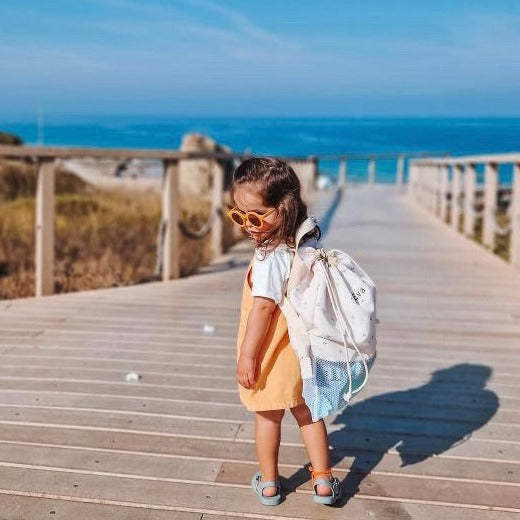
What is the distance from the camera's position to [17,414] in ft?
12.8

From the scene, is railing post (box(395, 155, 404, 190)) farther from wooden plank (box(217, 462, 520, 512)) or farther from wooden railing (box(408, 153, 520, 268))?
wooden plank (box(217, 462, 520, 512))

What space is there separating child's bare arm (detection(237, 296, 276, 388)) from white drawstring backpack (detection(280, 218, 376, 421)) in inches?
2.8

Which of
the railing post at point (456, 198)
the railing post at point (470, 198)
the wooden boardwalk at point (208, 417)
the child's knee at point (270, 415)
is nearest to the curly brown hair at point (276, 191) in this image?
the child's knee at point (270, 415)

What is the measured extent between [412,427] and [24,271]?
595 centimetres

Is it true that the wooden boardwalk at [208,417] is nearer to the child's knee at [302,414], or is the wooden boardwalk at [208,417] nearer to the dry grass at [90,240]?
the child's knee at [302,414]

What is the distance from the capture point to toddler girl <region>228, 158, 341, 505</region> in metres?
2.87

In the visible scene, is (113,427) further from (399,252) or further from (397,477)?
(399,252)

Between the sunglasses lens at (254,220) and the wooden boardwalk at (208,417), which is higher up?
the sunglasses lens at (254,220)

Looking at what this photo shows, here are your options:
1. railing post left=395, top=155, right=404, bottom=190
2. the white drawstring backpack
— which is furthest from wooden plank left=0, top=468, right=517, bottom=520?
railing post left=395, top=155, right=404, bottom=190

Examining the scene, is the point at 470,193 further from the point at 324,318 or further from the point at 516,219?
the point at 324,318

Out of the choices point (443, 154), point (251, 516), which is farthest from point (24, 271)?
point (443, 154)

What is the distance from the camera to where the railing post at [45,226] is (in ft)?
21.9

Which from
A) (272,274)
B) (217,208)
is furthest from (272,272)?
(217,208)

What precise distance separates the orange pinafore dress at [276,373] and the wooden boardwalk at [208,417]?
0.34 metres
